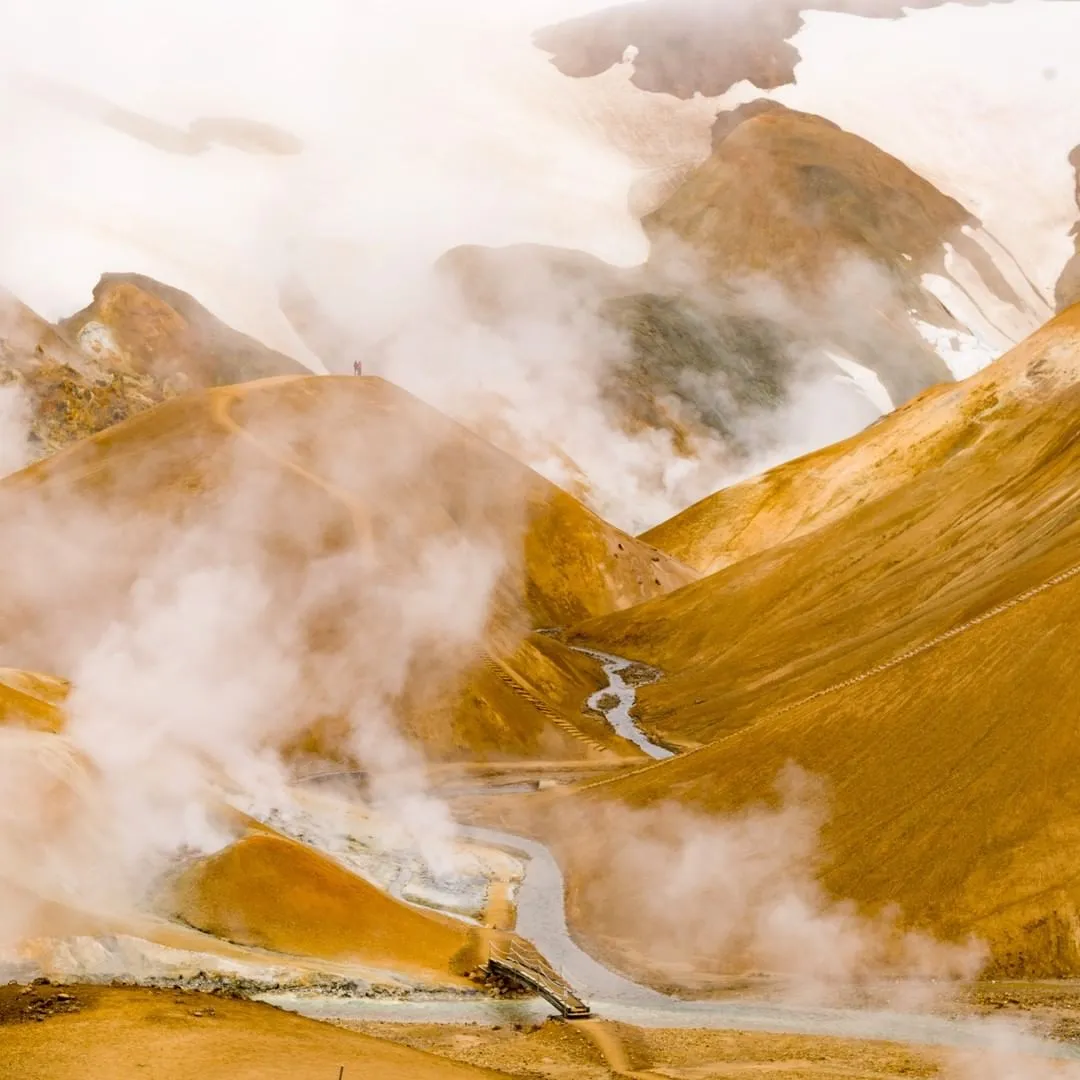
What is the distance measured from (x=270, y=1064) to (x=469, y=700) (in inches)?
2143

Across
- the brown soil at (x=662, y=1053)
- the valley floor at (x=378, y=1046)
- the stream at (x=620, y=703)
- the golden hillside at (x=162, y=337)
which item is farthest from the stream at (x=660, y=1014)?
the golden hillside at (x=162, y=337)

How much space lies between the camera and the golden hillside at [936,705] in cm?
4703

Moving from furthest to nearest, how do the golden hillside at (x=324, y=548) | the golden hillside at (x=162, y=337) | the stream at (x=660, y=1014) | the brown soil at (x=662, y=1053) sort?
the golden hillside at (x=162, y=337) < the golden hillside at (x=324, y=548) < the stream at (x=660, y=1014) < the brown soil at (x=662, y=1053)

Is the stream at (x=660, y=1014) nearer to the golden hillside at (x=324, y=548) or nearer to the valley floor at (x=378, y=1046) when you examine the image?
the valley floor at (x=378, y=1046)

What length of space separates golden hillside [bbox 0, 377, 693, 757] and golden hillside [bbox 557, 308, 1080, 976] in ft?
44.1

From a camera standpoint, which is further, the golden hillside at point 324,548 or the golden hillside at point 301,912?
the golden hillside at point 324,548

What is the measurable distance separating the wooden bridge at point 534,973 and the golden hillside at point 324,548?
3086cm

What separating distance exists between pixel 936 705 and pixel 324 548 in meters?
47.0

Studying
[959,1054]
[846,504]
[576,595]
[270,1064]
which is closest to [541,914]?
[959,1054]

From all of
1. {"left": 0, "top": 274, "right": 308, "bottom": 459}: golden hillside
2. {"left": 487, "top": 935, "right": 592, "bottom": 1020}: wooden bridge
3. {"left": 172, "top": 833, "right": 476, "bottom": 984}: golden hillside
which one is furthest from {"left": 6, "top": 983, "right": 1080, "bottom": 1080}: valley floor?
{"left": 0, "top": 274, "right": 308, "bottom": 459}: golden hillside

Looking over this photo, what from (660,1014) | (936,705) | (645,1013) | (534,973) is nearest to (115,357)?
(936,705)

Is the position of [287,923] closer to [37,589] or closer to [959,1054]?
[959,1054]

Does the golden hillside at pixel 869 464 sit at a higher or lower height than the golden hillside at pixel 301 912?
higher

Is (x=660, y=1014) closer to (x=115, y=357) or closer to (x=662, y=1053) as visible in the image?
(x=662, y=1053)
